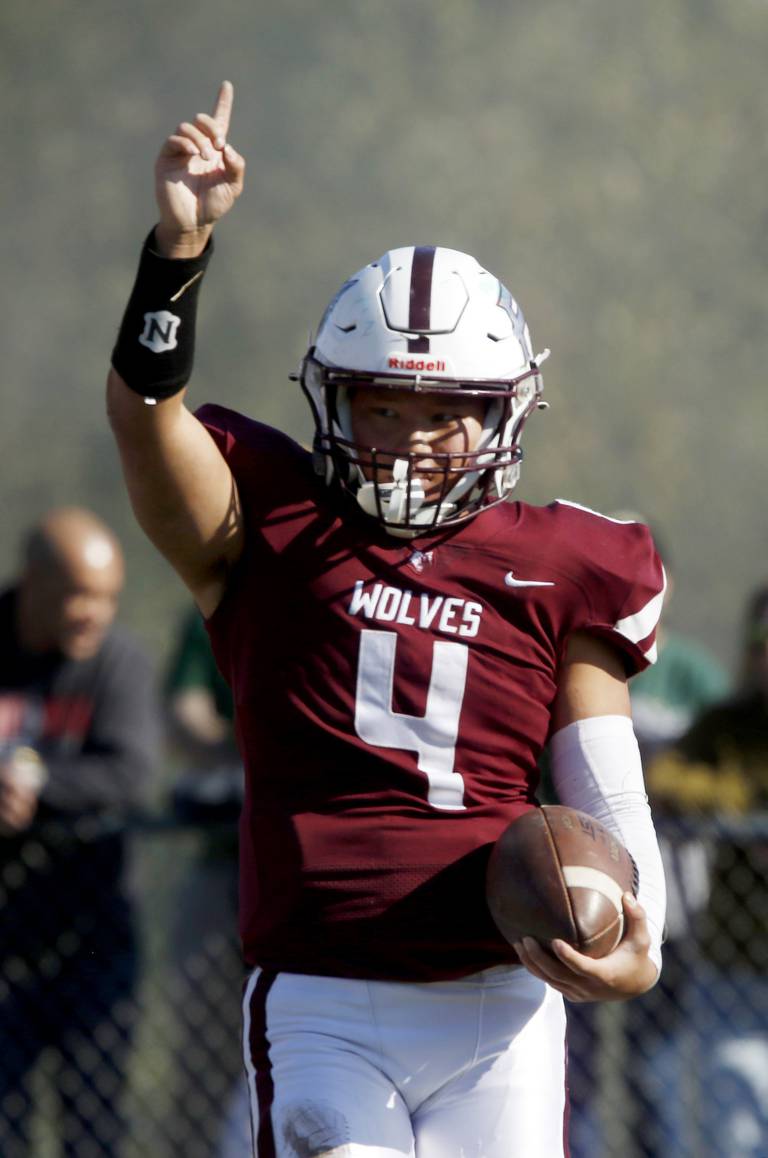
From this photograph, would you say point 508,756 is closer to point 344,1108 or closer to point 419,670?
point 419,670

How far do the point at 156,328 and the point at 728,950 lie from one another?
10.2 feet

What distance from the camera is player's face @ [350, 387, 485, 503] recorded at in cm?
292

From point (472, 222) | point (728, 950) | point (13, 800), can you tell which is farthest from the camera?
point (472, 222)

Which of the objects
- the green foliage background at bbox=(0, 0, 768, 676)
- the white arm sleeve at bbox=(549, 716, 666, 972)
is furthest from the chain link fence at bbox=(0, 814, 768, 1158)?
the green foliage background at bbox=(0, 0, 768, 676)

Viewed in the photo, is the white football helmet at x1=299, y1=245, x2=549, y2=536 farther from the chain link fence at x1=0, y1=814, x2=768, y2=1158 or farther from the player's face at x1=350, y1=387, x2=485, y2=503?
the chain link fence at x1=0, y1=814, x2=768, y2=1158

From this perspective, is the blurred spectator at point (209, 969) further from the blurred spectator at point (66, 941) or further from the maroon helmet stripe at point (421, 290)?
the maroon helmet stripe at point (421, 290)

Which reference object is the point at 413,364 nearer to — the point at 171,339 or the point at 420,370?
the point at 420,370

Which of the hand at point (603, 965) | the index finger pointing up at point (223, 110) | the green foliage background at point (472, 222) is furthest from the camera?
the green foliage background at point (472, 222)

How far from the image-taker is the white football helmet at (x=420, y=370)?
2.87m

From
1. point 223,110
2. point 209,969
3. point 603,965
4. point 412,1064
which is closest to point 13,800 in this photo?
point 209,969

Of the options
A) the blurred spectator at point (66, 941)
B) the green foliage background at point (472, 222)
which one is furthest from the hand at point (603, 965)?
the green foliage background at point (472, 222)

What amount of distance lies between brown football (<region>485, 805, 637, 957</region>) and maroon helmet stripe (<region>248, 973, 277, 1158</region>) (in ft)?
1.40

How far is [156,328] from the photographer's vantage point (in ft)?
8.96

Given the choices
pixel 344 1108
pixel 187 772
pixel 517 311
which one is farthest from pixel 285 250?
pixel 344 1108
